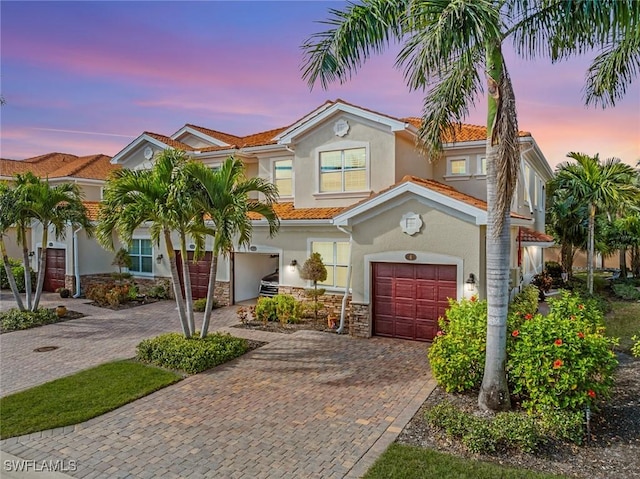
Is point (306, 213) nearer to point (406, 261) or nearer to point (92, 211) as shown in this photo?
point (406, 261)

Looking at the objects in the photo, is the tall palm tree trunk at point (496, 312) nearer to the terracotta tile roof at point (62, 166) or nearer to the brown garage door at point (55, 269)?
the terracotta tile roof at point (62, 166)

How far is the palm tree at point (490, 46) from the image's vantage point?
21.7ft

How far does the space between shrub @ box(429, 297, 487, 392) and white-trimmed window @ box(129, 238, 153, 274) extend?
17078 millimetres

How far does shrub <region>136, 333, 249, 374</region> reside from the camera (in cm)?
1038

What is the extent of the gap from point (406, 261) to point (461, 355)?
188 inches

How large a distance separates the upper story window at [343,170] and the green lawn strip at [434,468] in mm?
11229

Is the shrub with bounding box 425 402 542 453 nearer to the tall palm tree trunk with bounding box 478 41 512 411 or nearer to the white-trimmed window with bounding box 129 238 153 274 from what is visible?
the tall palm tree trunk with bounding box 478 41 512 411

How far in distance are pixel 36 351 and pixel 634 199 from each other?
2543 centimetres

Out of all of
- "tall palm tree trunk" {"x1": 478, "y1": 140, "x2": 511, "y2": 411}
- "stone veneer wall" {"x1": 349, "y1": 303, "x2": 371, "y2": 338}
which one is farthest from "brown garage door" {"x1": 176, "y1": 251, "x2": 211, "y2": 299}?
"tall palm tree trunk" {"x1": 478, "y1": 140, "x2": 511, "y2": 411}

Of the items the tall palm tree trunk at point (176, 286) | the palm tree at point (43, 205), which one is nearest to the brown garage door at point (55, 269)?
the palm tree at point (43, 205)

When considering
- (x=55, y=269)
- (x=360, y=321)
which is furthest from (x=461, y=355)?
(x=55, y=269)

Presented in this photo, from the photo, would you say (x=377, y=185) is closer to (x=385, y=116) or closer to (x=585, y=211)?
(x=385, y=116)

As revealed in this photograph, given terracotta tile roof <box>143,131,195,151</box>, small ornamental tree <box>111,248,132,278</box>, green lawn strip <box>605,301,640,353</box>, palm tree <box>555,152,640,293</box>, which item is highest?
terracotta tile roof <box>143,131,195,151</box>

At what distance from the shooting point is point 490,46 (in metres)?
7.57
